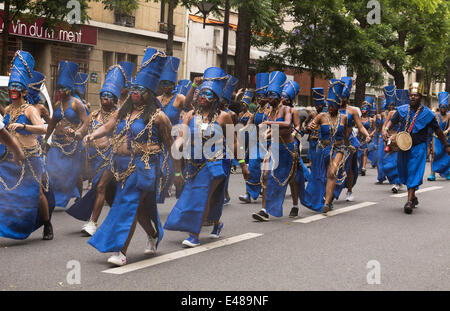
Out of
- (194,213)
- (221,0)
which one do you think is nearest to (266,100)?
(194,213)

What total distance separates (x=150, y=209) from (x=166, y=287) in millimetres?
1482

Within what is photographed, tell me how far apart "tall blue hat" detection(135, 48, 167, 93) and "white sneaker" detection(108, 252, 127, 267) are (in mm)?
1597

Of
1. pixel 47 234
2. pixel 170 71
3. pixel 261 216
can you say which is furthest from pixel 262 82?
pixel 47 234

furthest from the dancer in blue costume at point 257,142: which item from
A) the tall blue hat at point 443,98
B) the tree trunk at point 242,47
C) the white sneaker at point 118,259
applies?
the tree trunk at point 242,47

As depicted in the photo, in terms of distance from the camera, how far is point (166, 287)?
6520mm

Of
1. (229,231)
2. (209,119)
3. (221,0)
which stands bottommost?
(229,231)

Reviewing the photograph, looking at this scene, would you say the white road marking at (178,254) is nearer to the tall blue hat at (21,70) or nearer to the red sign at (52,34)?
the tall blue hat at (21,70)

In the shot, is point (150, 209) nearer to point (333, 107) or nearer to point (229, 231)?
point (229, 231)

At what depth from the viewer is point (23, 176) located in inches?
341

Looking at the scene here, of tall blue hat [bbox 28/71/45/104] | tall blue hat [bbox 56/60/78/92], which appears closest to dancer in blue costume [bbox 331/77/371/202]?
tall blue hat [bbox 56/60/78/92]

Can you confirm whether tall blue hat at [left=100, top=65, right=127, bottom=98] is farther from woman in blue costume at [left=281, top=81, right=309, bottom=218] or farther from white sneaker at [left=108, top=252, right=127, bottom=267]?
woman in blue costume at [left=281, top=81, right=309, bottom=218]

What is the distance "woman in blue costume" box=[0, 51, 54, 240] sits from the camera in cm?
845

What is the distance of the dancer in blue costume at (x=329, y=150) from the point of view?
39.1 ft

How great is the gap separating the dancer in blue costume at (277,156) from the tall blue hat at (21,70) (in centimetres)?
368
